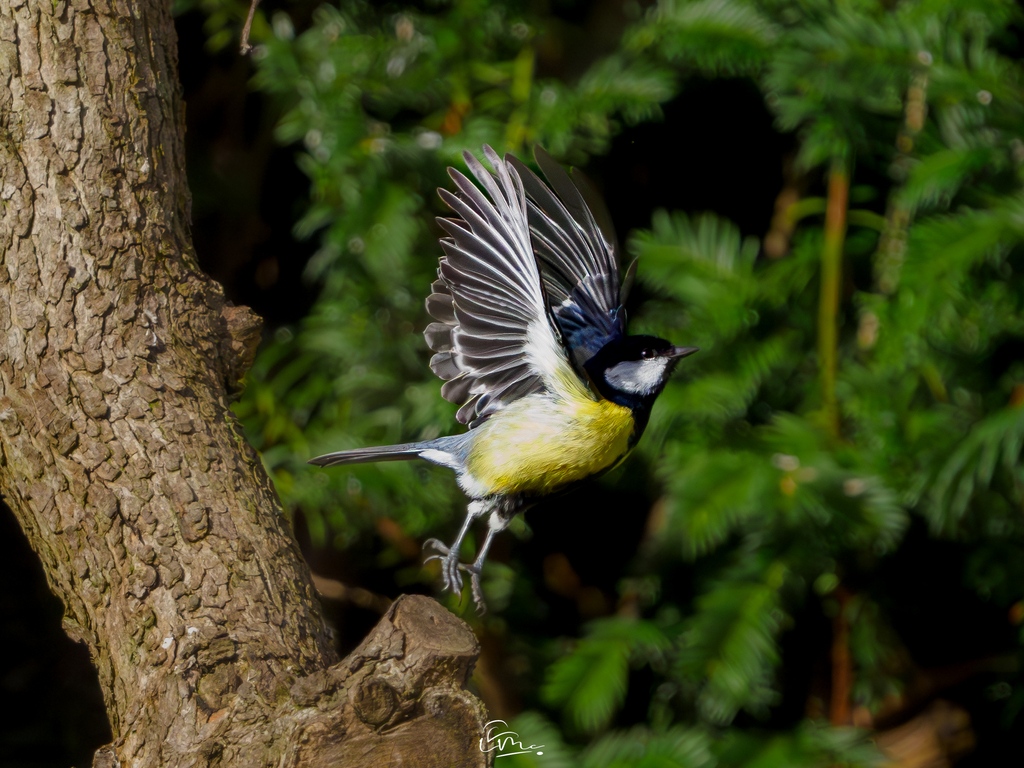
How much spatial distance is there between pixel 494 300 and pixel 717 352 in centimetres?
83

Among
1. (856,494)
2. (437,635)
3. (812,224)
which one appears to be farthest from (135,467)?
(812,224)

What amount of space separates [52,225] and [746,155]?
5.70ft

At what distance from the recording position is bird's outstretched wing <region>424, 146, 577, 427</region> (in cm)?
→ 130

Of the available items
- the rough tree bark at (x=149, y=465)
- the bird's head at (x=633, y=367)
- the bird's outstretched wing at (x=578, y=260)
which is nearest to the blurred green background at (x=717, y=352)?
the bird's outstretched wing at (x=578, y=260)

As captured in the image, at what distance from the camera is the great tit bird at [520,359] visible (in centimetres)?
134

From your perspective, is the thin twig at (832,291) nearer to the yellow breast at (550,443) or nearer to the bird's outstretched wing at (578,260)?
the bird's outstretched wing at (578,260)

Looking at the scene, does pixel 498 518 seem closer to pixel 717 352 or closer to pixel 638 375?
pixel 638 375

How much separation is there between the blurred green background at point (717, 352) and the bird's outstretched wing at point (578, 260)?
1.44 feet

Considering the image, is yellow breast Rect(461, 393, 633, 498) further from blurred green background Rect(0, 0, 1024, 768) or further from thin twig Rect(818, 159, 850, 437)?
thin twig Rect(818, 159, 850, 437)

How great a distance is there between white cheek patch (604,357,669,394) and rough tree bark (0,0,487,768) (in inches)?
18.7

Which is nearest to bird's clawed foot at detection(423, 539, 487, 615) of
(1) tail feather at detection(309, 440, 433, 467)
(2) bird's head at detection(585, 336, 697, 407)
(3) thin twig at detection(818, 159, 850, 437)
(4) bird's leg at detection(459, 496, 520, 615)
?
(4) bird's leg at detection(459, 496, 520, 615)

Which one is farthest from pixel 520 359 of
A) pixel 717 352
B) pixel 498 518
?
pixel 717 352

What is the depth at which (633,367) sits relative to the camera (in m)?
1.50

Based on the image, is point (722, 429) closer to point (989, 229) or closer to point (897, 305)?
point (897, 305)
